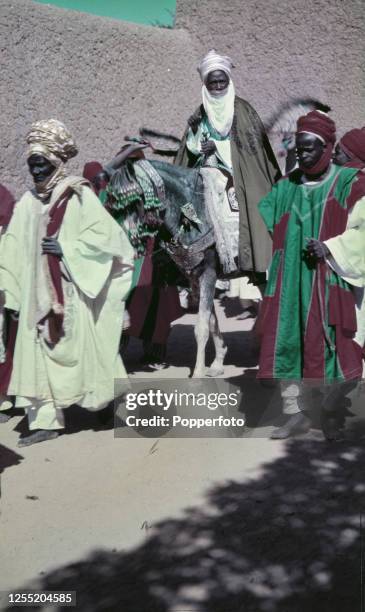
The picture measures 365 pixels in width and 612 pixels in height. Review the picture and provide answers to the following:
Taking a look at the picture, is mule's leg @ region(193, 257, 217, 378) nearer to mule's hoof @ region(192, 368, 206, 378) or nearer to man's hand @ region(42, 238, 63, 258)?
mule's hoof @ region(192, 368, 206, 378)

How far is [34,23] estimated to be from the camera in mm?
10352

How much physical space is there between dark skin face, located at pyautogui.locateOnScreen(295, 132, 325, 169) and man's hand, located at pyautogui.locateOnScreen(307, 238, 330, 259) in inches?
19.6

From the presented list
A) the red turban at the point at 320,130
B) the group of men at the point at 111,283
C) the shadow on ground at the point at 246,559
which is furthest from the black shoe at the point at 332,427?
the red turban at the point at 320,130

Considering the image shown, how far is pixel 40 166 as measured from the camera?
539cm

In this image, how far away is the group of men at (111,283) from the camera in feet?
17.5

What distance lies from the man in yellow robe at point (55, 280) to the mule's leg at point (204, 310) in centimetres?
138

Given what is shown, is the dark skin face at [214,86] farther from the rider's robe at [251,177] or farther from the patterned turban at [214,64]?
the rider's robe at [251,177]

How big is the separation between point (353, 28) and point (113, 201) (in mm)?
7785

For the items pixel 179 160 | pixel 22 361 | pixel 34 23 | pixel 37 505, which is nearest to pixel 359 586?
pixel 37 505

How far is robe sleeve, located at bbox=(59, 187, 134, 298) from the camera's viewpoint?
5.42 meters

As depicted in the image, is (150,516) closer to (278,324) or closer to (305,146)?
(278,324)

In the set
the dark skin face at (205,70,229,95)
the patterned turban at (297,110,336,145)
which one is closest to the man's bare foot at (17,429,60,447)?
the patterned turban at (297,110,336,145)

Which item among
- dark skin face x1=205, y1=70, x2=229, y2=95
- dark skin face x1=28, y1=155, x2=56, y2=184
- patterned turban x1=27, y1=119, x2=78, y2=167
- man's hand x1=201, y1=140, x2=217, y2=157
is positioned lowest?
dark skin face x1=28, y1=155, x2=56, y2=184

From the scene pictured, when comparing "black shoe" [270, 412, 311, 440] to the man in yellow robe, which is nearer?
the man in yellow robe
